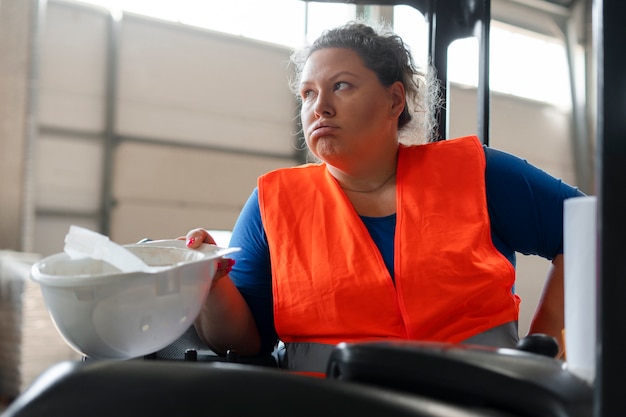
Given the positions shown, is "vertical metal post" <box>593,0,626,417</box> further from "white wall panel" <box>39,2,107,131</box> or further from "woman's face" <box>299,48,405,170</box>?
"white wall panel" <box>39,2,107,131</box>

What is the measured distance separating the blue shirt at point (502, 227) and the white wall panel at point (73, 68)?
5163mm

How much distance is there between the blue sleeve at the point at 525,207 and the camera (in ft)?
5.12

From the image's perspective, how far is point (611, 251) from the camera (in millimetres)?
542

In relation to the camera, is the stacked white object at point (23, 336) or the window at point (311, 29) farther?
the window at point (311, 29)

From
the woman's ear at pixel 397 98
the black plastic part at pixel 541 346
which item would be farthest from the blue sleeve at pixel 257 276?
the black plastic part at pixel 541 346

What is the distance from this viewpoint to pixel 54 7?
20.5 feet

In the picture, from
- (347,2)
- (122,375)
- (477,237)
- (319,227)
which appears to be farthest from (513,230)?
(122,375)

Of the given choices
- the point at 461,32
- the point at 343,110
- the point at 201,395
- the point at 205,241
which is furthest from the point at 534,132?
the point at 201,395

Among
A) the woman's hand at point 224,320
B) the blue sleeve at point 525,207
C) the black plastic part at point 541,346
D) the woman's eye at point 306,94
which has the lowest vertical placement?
the woman's hand at point 224,320

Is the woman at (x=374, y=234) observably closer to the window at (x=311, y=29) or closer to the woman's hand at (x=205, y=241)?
the woman's hand at (x=205, y=241)

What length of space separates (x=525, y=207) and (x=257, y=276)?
611 mm

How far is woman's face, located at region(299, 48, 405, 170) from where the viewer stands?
1.55 meters

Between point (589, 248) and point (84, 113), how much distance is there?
6225mm

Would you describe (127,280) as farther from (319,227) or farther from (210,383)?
(319,227)
